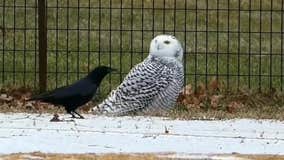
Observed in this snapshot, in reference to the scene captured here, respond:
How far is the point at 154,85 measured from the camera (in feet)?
33.8

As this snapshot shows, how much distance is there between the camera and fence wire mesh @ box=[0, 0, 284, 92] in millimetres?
13211

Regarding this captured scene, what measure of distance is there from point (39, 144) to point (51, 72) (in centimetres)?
585

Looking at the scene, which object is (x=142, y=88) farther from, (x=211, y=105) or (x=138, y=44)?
(x=138, y=44)

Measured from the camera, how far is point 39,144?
729 cm

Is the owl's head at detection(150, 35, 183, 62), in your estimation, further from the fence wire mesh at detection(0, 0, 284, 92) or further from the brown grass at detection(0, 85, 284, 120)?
the fence wire mesh at detection(0, 0, 284, 92)

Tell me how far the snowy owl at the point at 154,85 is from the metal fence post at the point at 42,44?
196 centimetres

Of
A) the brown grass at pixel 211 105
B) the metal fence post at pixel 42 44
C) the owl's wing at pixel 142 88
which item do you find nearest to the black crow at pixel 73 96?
the owl's wing at pixel 142 88

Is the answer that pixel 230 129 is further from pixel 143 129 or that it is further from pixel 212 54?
pixel 212 54

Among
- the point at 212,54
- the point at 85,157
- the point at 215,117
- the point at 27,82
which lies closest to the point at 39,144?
the point at 85,157

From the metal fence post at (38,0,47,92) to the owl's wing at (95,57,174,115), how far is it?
6.49 ft

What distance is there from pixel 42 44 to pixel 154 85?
2.29 meters

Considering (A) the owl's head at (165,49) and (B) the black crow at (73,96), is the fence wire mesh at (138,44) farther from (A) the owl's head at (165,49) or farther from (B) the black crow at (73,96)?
(B) the black crow at (73,96)

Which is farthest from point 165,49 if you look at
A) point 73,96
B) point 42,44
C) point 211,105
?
point 42,44

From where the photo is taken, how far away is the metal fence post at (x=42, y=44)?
474 inches
